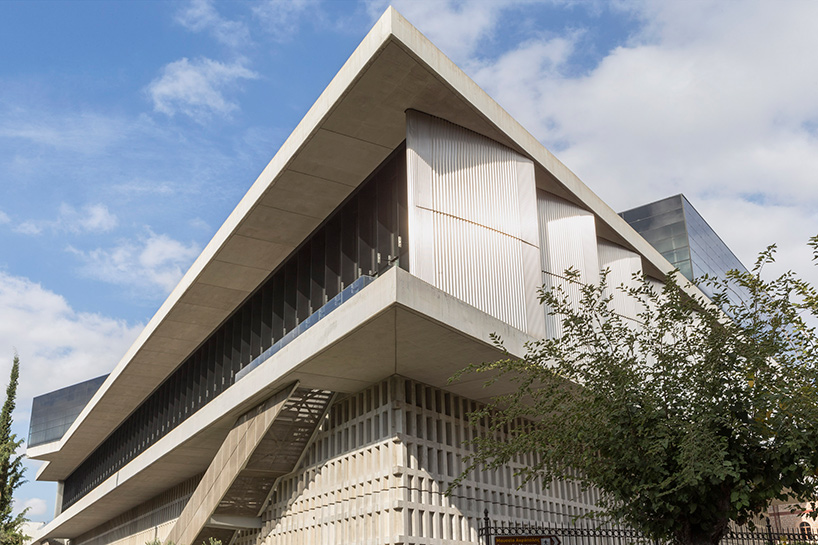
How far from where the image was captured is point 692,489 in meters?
9.20

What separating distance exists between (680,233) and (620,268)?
19.8 meters

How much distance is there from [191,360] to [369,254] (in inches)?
543

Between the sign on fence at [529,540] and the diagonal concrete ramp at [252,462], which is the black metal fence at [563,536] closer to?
the sign on fence at [529,540]

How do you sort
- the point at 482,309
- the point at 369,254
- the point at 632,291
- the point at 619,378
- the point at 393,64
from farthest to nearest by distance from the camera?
the point at 369,254 → the point at 482,309 → the point at 393,64 → the point at 632,291 → the point at 619,378

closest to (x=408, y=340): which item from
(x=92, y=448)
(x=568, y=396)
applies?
(x=568, y=396)

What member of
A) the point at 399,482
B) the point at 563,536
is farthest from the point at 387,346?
the point at 563,536

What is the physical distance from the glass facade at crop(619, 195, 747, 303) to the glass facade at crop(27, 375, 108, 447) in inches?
1582

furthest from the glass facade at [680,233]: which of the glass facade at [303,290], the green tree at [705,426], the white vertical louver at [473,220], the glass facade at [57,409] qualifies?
the glass facade at [57,409]

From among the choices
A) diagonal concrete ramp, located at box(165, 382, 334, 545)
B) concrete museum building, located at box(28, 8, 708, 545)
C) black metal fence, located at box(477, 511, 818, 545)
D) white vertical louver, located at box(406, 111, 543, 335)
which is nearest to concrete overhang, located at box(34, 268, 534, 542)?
concrete museum building, located at box(28, 8, 708, 545)

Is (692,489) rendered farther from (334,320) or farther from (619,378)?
(334,320)

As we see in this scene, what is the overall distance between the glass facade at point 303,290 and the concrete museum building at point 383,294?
0.24 feet

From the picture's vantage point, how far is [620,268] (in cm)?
2372

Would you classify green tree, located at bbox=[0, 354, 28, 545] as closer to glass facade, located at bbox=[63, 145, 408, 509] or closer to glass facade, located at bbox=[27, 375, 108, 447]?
glass facade, located at bbox=[63, 145, 408, 509]

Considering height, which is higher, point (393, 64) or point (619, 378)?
point (393, 64)
